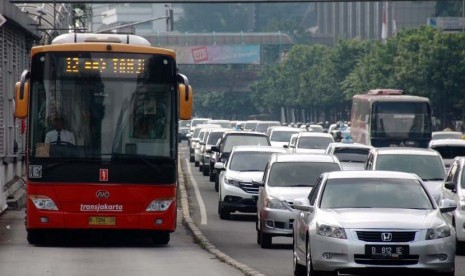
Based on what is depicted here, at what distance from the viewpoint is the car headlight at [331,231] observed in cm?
1725

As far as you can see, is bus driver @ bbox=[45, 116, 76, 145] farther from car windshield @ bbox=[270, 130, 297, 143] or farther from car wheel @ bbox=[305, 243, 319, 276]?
car windshield @ bbox=[270, 130, 297, 143]

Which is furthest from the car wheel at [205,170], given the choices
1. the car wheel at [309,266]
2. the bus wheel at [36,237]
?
the car wheel at [309,266]

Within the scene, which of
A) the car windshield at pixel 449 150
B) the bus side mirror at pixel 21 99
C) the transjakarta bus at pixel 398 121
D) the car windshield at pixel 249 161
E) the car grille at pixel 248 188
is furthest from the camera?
the transjakarta bus at pixel 398 121

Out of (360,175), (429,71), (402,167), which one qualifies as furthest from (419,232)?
(429,71)

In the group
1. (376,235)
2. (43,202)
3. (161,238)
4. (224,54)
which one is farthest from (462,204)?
(224,54)

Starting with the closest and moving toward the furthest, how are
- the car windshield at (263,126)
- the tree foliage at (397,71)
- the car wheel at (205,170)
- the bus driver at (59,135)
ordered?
the bus driver at (59,135), the car wheel at (205,170), the car windshield at (263,126), the tree foliage at (397,71)

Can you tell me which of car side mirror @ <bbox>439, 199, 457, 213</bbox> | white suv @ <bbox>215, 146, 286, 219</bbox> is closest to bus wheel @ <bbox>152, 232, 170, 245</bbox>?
car side mirror @ <bbox>439, 199, 457, 213</bbox>

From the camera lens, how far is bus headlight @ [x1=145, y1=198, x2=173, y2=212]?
78.5 ft

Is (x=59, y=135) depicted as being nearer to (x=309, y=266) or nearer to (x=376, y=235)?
(x=309, y=266)

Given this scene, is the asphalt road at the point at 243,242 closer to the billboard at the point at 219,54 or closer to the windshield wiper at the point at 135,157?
the windshield wiper at the point at 135,157

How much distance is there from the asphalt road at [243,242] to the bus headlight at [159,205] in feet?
4.05

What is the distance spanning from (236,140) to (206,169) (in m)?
11.0

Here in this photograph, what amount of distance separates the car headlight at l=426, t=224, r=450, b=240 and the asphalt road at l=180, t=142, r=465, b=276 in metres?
2.68

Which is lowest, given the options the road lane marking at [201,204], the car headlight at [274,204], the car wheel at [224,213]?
the road lane marking at [201,204]
